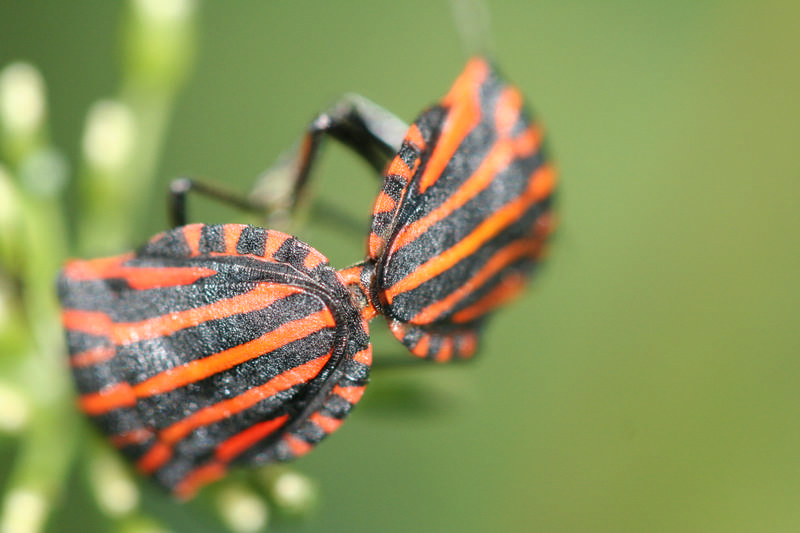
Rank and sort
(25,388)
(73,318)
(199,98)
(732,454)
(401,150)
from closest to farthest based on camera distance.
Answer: (401,150) → (73,318) → (25,388) → (732,454) → (199,98)

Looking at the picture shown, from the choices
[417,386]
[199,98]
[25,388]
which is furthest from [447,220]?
[199,98]

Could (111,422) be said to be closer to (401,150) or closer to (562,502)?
(401,150)

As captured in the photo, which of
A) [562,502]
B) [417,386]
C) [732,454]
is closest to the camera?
[417,386]

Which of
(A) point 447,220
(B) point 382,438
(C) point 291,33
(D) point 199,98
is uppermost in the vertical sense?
(A) point 447,220

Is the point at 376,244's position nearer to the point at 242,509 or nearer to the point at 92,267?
the point at 92,267

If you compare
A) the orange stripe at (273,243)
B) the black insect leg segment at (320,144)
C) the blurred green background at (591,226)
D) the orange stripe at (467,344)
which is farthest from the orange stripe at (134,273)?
the blurred green background at (591,226)

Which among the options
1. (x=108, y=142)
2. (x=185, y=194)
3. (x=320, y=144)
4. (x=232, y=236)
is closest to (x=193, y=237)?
(x=232, y=236)

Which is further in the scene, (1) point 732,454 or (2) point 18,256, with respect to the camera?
(1) point 732,454

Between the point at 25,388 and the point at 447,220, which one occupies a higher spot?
the point at 447,220
